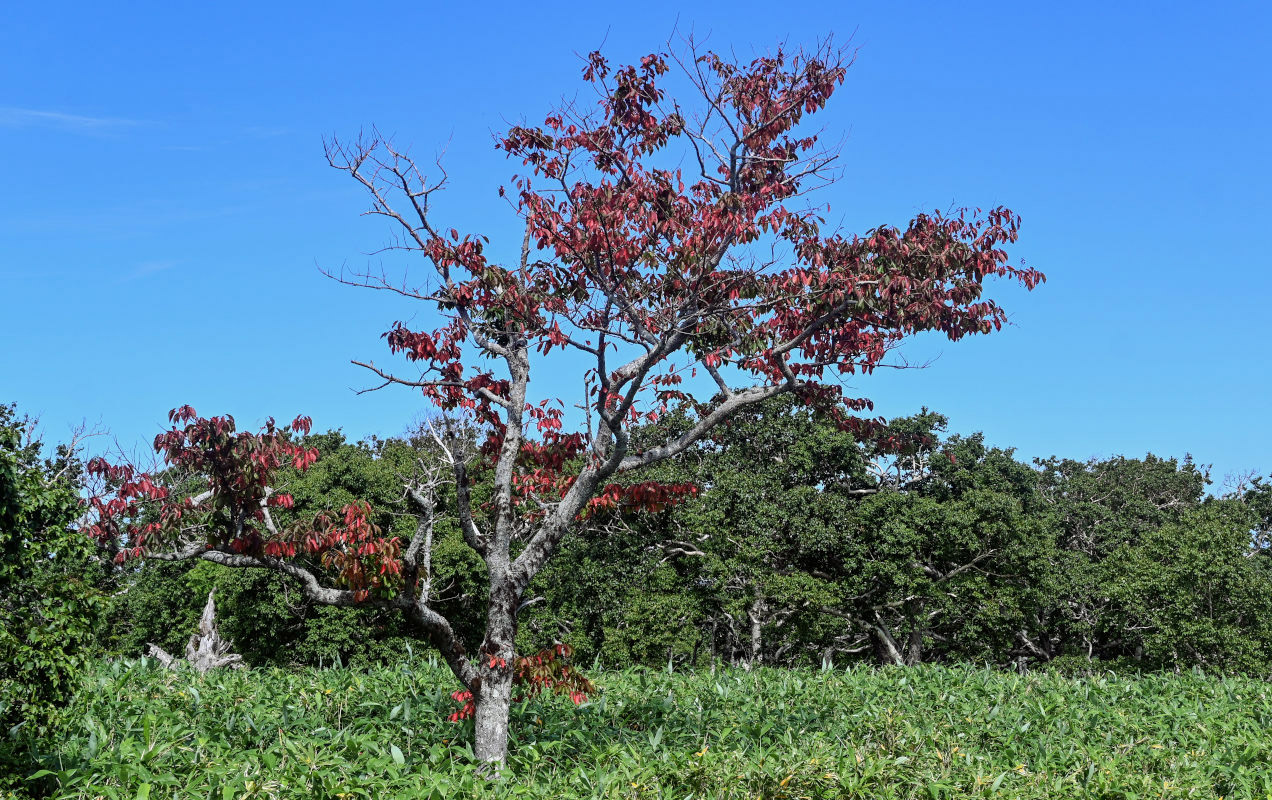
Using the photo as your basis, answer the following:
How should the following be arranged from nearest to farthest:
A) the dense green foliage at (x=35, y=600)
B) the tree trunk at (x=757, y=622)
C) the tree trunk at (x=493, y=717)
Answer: the dense green foliage at (x=35, y=600), the tree trunk at (x=493, y=717), the tree trunk at (x=757, y=622)

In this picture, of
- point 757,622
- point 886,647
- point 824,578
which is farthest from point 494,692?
point 886,647

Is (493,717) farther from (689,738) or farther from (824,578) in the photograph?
(824,578)

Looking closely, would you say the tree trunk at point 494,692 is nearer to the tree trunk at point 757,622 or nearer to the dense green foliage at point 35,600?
the dense green foliage at point 35,600

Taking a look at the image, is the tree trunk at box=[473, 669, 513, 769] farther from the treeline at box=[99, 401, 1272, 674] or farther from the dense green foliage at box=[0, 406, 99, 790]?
the treeline at box=[99, 401, 1272, 674]

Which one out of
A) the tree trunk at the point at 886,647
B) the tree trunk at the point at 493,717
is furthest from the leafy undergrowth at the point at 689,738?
the tree trunk at the point at 886,647

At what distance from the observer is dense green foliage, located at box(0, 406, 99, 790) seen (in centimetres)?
696

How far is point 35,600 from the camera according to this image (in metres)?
7.29

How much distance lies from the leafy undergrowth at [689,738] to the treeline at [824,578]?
1367 centimetres

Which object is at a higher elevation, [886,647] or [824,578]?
[824,578]

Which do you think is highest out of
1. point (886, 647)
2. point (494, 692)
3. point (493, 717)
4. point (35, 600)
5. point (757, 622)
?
point (757, 622)

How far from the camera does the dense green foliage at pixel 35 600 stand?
6.96m

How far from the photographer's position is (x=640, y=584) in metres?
27.4

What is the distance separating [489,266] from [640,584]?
19.0 m

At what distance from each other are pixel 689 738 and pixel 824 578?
1931cm
